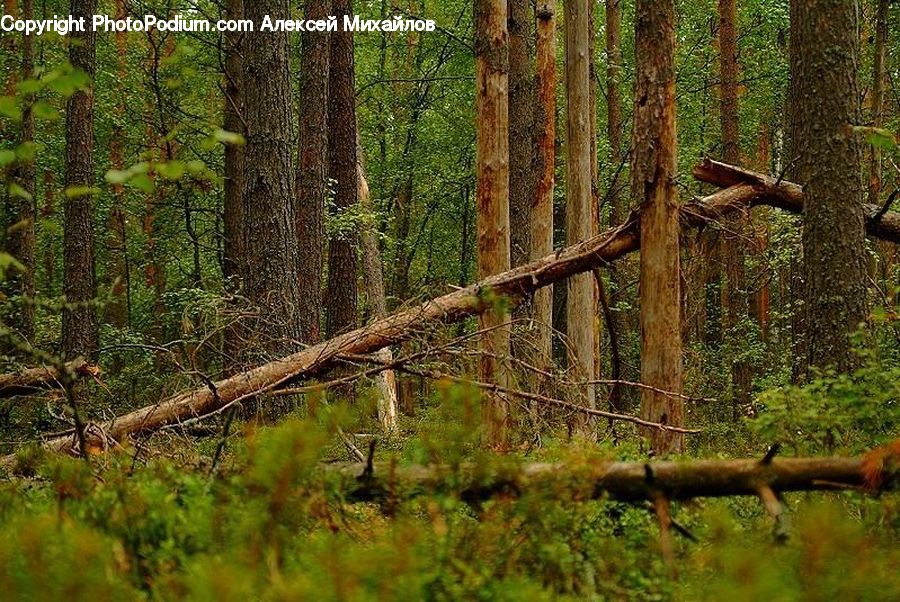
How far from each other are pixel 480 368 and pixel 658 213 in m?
1.95

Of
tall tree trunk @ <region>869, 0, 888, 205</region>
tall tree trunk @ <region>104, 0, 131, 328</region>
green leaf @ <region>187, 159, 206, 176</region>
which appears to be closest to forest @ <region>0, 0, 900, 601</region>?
green leaf @ <region>187, 159, 206, 176</region>

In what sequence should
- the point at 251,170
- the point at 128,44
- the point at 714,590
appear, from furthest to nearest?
the point at 128,44 → the point at 251,170 → the point at 714,590

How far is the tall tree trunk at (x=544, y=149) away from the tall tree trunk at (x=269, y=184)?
420 cm

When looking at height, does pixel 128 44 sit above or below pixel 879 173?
above

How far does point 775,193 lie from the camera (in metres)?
8.34

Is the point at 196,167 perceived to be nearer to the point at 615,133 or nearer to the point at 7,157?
the point at 7,157

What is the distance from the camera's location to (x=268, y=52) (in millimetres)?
10125

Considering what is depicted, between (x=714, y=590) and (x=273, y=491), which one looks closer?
(x=714, y=590)

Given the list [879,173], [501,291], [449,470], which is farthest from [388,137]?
[449,470]

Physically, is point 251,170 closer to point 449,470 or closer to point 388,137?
point 449,470

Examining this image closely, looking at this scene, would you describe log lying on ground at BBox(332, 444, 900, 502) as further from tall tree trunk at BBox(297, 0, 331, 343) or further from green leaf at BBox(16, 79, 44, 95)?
tall tree trunk at BBox(297, 0, 331, 343)

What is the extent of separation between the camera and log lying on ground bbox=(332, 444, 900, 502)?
2.67 meters

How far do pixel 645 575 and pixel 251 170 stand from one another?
8079mm

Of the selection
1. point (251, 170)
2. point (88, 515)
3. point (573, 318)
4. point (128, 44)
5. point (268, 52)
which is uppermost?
point (128, 44)
